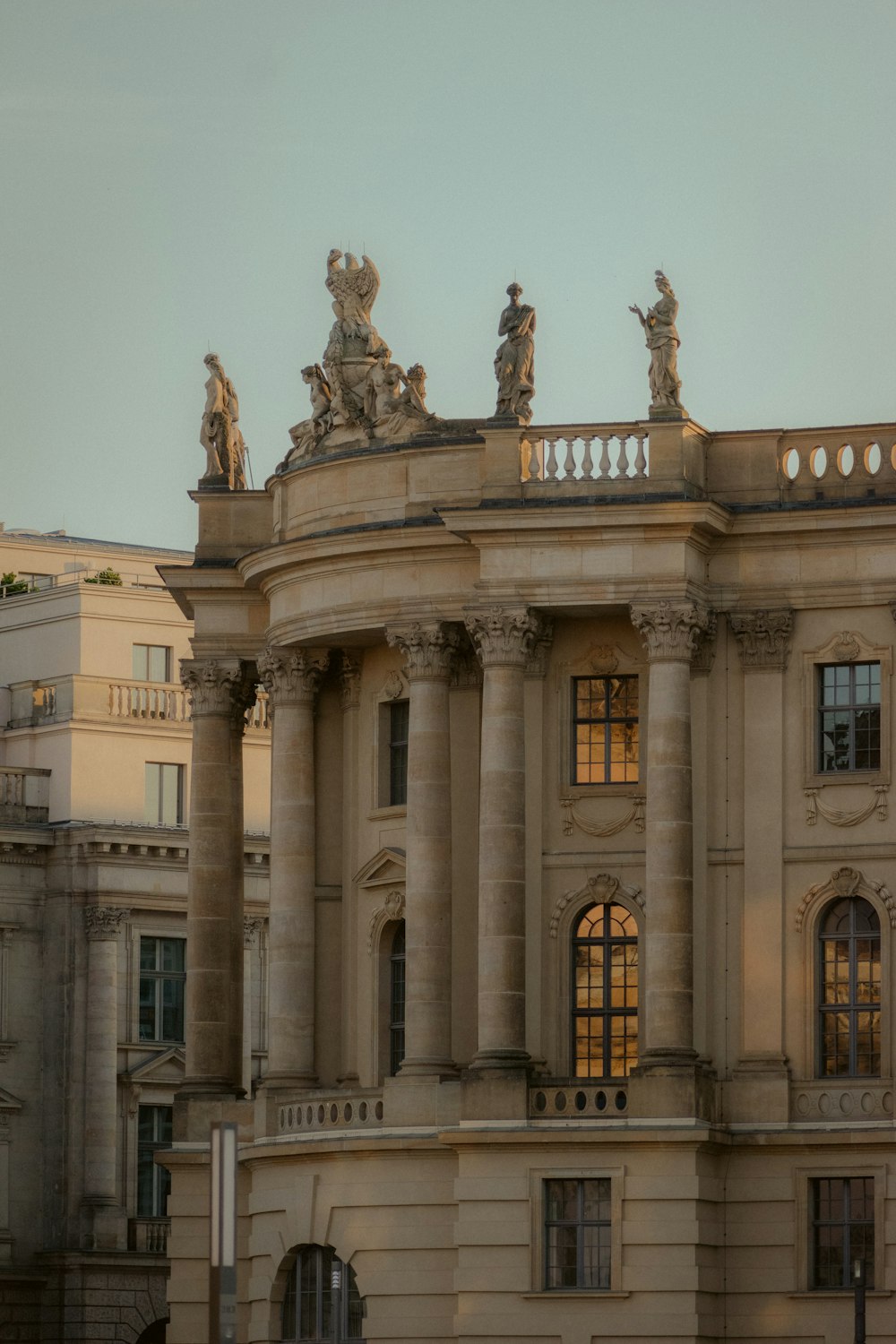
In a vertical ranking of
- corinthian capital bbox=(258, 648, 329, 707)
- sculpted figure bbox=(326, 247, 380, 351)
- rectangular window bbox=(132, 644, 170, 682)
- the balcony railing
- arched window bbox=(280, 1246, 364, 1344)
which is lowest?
arched window bbox=(280, 1246, 364, 1344)

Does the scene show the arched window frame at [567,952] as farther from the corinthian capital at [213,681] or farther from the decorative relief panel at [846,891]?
the corinthian capital at [213,681]

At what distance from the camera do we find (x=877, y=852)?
213ft

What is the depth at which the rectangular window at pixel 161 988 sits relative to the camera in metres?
91.0

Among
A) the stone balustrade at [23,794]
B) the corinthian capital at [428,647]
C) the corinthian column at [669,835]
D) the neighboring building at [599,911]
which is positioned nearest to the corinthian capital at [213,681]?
the neighboring building at [599,911]

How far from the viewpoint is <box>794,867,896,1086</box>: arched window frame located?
211 feet

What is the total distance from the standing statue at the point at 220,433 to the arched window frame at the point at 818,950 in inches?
608

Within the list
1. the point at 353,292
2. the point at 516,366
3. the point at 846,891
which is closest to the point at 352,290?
the point at 353,292

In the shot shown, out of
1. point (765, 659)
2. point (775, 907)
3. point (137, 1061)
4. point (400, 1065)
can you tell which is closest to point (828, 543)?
point (765, 659)

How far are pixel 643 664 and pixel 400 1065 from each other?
833 centimetres

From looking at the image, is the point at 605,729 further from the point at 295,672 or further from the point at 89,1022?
the point at 89,1022

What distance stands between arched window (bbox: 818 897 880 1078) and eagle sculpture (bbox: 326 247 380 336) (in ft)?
47.1

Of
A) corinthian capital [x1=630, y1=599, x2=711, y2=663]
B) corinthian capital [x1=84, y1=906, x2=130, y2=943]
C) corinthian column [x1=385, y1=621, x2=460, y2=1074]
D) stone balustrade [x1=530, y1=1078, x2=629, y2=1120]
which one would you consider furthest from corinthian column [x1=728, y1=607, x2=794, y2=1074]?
corinthian capital [x1=84, y1=906, x2=130, y2=943]

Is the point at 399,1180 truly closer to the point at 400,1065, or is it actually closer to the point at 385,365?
the point at 400,1065

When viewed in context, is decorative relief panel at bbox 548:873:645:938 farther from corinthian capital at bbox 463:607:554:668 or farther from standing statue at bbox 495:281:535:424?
standing statue at bbox 495:281:535:424
